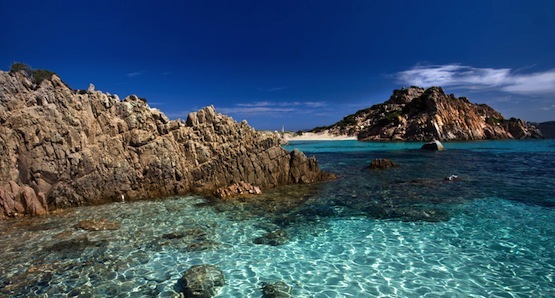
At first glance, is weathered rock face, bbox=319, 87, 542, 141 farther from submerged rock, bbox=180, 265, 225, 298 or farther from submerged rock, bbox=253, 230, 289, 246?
submerged rock, bbox=180, 265, 225, 298

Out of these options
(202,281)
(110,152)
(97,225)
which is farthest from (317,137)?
(202,281)

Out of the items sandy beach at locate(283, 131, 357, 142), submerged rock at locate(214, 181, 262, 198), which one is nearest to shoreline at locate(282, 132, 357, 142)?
sandy beach at locate(283, 131, 357, 142)

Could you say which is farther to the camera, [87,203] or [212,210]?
[87,203]

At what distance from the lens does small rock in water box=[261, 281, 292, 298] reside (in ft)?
31.3

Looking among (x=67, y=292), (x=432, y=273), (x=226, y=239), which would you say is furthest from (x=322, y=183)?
(x=67, y=292)

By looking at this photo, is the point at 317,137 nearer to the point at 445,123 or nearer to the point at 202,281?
the point at 445,123

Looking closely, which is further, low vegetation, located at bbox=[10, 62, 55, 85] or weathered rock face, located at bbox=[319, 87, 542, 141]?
weathered rock face, located at bbox=[319, 87, 542, 141]

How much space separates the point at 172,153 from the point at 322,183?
1350 cm

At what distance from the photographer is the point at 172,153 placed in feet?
80.3

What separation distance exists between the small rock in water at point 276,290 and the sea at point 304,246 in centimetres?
16

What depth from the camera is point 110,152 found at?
2259 cm

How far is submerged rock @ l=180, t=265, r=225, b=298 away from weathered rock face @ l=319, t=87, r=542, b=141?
102 metres

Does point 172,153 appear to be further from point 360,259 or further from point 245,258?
point 360,259

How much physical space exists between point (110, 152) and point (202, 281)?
16.4 metres
